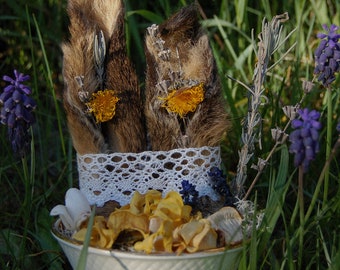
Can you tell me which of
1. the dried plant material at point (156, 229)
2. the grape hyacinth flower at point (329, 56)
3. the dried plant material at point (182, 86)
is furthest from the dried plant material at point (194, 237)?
the grape hyacinth flower at point (329, 56)

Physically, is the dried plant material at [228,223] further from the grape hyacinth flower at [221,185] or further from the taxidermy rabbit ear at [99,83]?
the taxidermy rabbit ear at [99,83]

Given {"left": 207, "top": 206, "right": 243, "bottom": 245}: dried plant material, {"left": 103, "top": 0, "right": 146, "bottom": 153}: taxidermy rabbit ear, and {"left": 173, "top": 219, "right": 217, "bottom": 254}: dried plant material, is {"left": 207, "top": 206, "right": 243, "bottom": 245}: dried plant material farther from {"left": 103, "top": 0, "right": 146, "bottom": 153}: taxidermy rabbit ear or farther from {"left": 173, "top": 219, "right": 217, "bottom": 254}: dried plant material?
{"left": 103, "top": 0, "right": 146, "bottom": 153}: taxidermy rabbit ear

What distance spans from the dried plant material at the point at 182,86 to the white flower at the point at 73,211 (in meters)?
0.19

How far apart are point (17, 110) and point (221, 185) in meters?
0.41

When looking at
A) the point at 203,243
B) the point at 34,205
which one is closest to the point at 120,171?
the point at 203,243

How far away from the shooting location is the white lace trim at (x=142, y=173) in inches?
51.0

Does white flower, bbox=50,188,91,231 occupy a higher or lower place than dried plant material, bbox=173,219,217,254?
higher

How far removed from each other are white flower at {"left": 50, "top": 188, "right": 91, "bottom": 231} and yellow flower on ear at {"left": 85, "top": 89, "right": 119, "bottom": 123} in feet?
0.51

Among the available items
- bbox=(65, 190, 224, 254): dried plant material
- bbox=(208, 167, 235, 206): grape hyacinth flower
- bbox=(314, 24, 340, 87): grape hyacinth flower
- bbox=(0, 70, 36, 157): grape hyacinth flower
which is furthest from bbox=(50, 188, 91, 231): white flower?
bbox=(314, 24, 340, 87): grape hyacinth flower

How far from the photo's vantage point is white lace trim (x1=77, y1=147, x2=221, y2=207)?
130cm

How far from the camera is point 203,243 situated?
1.09m

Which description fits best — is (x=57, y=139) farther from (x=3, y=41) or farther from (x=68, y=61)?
(x=68, y=61)

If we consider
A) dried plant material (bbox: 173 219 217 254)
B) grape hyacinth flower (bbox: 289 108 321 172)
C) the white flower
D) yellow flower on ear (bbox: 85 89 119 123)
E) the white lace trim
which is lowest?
dried plant material (bbox: 173 219 217 254)

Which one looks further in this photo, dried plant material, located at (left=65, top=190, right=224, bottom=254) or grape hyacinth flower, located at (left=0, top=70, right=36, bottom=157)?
grape hyacinth flower, located at (left=0, top=70, right=36, bottom=157)
